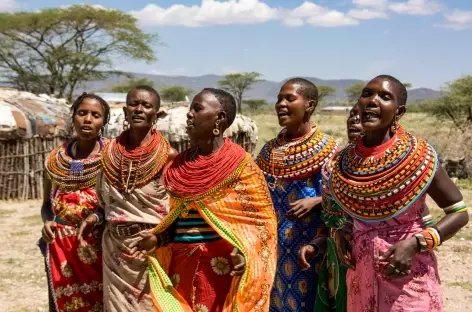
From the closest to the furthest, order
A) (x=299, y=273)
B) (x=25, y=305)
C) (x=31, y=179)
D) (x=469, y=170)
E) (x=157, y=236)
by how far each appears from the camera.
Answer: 1. (x=157, y=236)
2. (x=299, y=273)
3. (x=25, y=305)
4. (x=31, y=179)
5. (x=469, y=170)

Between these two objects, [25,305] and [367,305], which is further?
Answer: [25,305]

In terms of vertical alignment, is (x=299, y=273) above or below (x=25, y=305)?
above

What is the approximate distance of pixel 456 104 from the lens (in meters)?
22.7

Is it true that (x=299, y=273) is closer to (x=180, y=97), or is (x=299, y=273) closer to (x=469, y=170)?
(x=469, y=170)

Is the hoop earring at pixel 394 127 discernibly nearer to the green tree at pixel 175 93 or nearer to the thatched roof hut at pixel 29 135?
the thatched roof hut at pixel 29 135

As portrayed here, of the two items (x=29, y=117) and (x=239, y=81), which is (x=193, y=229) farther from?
(x=239, y=81)

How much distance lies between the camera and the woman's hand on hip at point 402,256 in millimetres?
2422

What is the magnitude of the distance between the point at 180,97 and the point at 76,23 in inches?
899

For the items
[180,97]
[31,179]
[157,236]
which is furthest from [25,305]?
[180,97]

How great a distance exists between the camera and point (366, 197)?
8.42 feet

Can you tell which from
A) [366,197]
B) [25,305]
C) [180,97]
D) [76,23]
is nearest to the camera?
[366,197]

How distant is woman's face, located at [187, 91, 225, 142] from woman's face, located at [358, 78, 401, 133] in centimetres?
78

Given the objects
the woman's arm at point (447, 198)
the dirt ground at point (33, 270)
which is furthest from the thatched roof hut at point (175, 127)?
the woman's arm at point (447, 198)

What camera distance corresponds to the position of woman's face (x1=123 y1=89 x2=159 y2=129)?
3.45m
